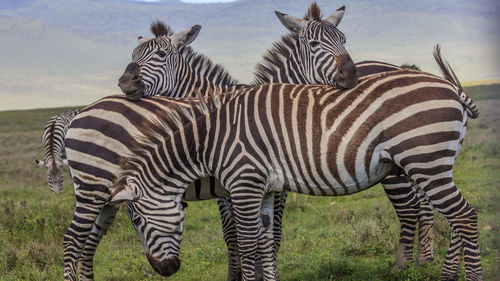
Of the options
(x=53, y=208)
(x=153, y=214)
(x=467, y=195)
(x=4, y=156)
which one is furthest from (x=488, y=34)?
(x=4, y=156)

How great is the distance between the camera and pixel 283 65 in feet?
20.2

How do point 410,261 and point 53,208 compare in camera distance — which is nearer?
point 410,261

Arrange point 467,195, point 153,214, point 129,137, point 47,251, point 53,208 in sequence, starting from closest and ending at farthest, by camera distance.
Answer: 1. point 153,214
2. point 129,137
3. point 47,251
4. point 467,195
5. point 53,208

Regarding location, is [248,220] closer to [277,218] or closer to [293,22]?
[277,218]

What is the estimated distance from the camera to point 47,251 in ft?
24.0

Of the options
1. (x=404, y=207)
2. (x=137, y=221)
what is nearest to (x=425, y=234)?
(x=404, y=207)

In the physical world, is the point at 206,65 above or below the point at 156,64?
above

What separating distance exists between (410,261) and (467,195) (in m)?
3.99

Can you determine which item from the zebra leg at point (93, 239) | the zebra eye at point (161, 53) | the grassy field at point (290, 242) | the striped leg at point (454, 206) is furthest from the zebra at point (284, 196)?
the striped leg at point (454, 206)

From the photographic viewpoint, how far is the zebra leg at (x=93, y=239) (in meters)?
5.43

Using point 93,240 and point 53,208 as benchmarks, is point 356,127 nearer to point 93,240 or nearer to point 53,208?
point 93,240

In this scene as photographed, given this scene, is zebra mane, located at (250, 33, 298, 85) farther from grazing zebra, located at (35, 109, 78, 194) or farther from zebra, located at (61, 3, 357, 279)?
grazing zebra, located at (35, 109, 78, 194)

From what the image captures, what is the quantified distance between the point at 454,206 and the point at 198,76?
3238 mm

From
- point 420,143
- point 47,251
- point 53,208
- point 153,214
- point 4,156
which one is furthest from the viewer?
point 4,156
